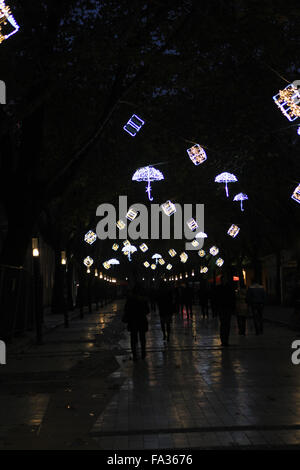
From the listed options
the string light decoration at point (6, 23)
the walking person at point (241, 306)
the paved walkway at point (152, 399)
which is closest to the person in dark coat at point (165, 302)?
the paved walkway at point (152, 399)

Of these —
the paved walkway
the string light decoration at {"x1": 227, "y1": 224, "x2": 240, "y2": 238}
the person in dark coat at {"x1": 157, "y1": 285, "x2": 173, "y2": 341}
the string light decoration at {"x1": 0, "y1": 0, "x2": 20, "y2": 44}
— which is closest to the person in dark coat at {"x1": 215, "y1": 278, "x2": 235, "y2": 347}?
the paved walkway

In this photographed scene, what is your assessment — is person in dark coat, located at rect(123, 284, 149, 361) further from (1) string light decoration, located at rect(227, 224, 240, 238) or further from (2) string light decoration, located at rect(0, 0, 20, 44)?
(1) string light decoration, located at rect(227, 224, 240, 238)

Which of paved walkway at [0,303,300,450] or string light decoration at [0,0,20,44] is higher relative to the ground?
string light decoration at [0,0,20,44]

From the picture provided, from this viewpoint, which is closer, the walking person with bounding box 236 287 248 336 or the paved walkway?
the paved walkway

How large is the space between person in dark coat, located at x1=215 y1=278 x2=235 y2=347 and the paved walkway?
564 millimetres

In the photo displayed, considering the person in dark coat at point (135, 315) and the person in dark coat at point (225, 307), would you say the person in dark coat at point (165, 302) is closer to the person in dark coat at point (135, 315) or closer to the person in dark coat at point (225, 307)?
the person in dark coat at point (225, 307)

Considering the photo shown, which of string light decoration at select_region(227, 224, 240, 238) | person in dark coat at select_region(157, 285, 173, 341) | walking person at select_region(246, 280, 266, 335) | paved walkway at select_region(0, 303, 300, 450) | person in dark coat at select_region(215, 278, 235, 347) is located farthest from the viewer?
string light decoration at select_region(227, 224, 240, 238)

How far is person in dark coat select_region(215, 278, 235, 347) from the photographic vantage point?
1959 centimetres

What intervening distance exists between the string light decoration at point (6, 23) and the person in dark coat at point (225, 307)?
34.3 feet

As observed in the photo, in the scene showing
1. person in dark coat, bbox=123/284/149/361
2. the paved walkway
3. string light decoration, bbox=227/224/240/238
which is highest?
string light decoration, bbox=227/224/240/238

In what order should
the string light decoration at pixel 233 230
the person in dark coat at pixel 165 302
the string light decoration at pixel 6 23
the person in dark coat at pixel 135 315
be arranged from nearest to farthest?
the string light decoration at pixel 6 23
the person in dark coat at pixel 135 315
the person in dark coat at pixel 165 302
the string light decoration at pixel 233 230

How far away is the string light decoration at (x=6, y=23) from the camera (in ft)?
37.0

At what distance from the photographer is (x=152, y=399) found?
Answer: 10.8 meters
